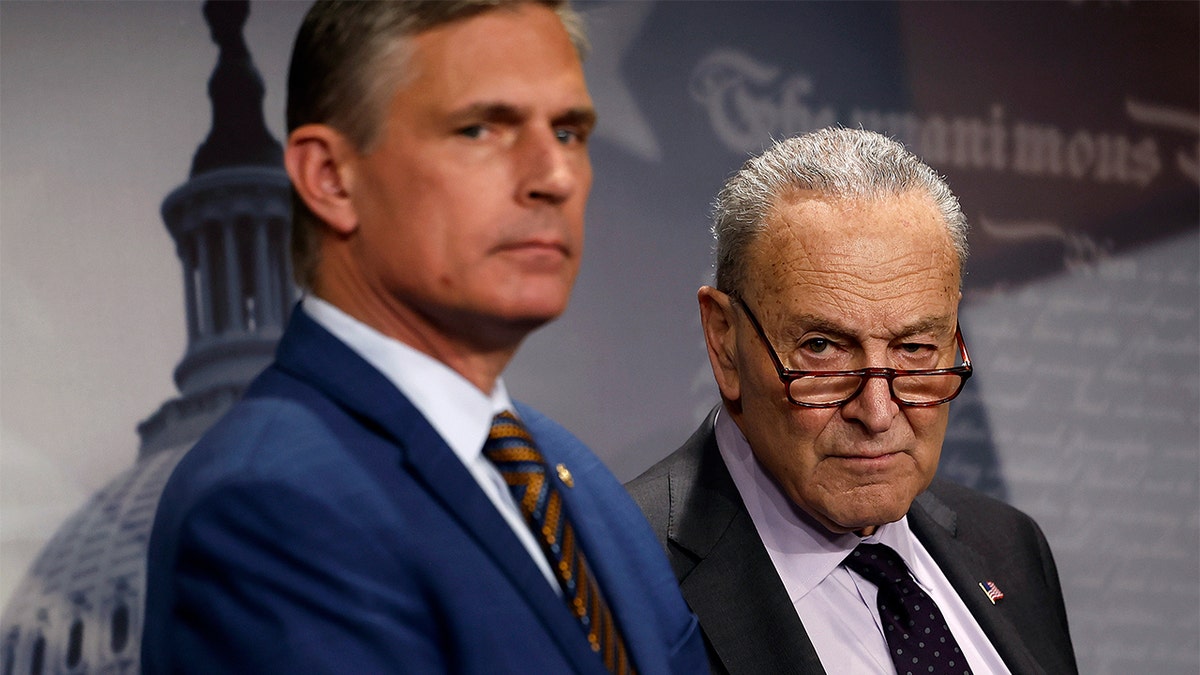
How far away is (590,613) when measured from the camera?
97 cm

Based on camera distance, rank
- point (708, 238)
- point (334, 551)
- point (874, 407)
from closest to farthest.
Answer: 1. point (334, 551)
2. point (874, 407)
3. point (708, 238)

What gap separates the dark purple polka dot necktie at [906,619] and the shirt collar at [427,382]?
2.49ft

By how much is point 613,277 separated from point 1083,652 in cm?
152

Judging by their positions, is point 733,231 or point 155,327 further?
point 155,327

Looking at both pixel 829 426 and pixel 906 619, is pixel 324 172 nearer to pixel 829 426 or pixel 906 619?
pixel 829 426

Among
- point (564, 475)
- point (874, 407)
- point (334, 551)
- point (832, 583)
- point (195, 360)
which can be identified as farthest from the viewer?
point (195, 360)

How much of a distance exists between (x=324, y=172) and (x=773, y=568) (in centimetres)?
82

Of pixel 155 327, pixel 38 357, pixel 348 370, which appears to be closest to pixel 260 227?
pixel 155 327

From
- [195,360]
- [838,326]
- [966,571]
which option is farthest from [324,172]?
[195,360]

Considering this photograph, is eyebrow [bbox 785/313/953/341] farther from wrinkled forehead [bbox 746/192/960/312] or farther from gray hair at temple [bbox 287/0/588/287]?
gray hair at temple [bbox 287/0/588/287]

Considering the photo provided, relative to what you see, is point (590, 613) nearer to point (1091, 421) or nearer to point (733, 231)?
point (733, 231)

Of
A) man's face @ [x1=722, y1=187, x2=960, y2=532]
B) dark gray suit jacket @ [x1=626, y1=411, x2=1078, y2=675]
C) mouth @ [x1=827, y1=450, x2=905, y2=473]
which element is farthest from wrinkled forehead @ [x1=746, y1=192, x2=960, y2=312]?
dark gray suit jacket @ [x1=626, y1=411, x2=1078, y2=675]

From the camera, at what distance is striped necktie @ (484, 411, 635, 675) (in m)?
0.97

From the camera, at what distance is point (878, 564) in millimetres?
1586
